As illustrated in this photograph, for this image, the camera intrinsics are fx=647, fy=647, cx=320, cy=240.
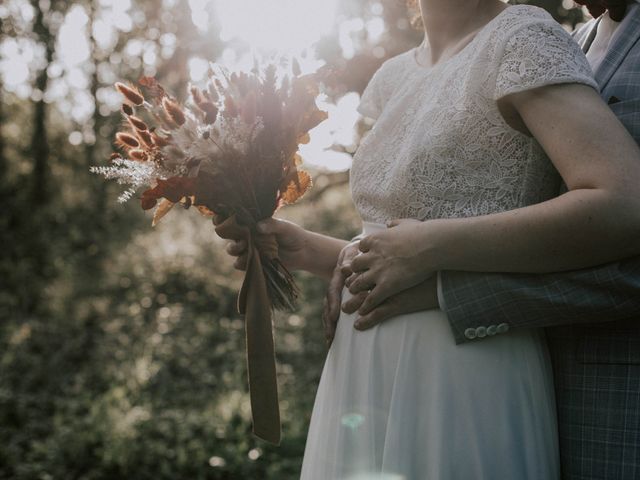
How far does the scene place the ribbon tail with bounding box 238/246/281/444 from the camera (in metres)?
1.86

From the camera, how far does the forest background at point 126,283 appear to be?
4.39 m

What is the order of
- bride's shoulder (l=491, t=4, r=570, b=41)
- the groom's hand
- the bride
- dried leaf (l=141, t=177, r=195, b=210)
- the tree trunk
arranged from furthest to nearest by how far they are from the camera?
the tree trunk
dried leaf (l=141, t=177, r=195, b=210)
the groom's hand
bride's shoulder (l=491, t=4, r=570, b=41)
the bride

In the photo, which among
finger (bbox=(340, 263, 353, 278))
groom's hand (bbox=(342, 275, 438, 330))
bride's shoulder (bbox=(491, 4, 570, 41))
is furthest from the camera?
finger (bbox=(340, 263, 353, 278))

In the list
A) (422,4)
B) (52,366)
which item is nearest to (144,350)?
(52,366)

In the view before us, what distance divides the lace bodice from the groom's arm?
0.19 metres

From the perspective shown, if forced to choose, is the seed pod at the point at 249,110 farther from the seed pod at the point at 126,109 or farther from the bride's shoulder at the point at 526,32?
the bride's shoulder at the point at 526,32

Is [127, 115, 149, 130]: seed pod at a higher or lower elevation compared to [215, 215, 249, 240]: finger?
higher

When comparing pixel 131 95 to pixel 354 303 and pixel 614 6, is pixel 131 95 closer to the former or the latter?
pixel 354 303

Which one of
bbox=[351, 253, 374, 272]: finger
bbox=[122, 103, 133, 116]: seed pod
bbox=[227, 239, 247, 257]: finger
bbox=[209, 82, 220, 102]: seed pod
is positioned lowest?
bbox=[351, 253, 374, 272]: finger

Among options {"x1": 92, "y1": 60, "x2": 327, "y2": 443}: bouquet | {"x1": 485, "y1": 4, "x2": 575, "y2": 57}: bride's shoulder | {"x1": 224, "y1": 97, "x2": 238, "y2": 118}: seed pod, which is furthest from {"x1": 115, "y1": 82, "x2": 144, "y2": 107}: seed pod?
{"x1": 485, "y1": 4, "x2": 575, "y2": 57}: bride's shoulder

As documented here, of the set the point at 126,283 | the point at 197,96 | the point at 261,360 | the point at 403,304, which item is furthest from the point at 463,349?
the point at 126,283

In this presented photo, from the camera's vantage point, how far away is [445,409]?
150 centimetres

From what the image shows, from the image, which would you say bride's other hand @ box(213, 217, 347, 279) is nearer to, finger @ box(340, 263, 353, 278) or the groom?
finger @ box(340, 263, 353, 278)

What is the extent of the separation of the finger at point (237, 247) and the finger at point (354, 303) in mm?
363
